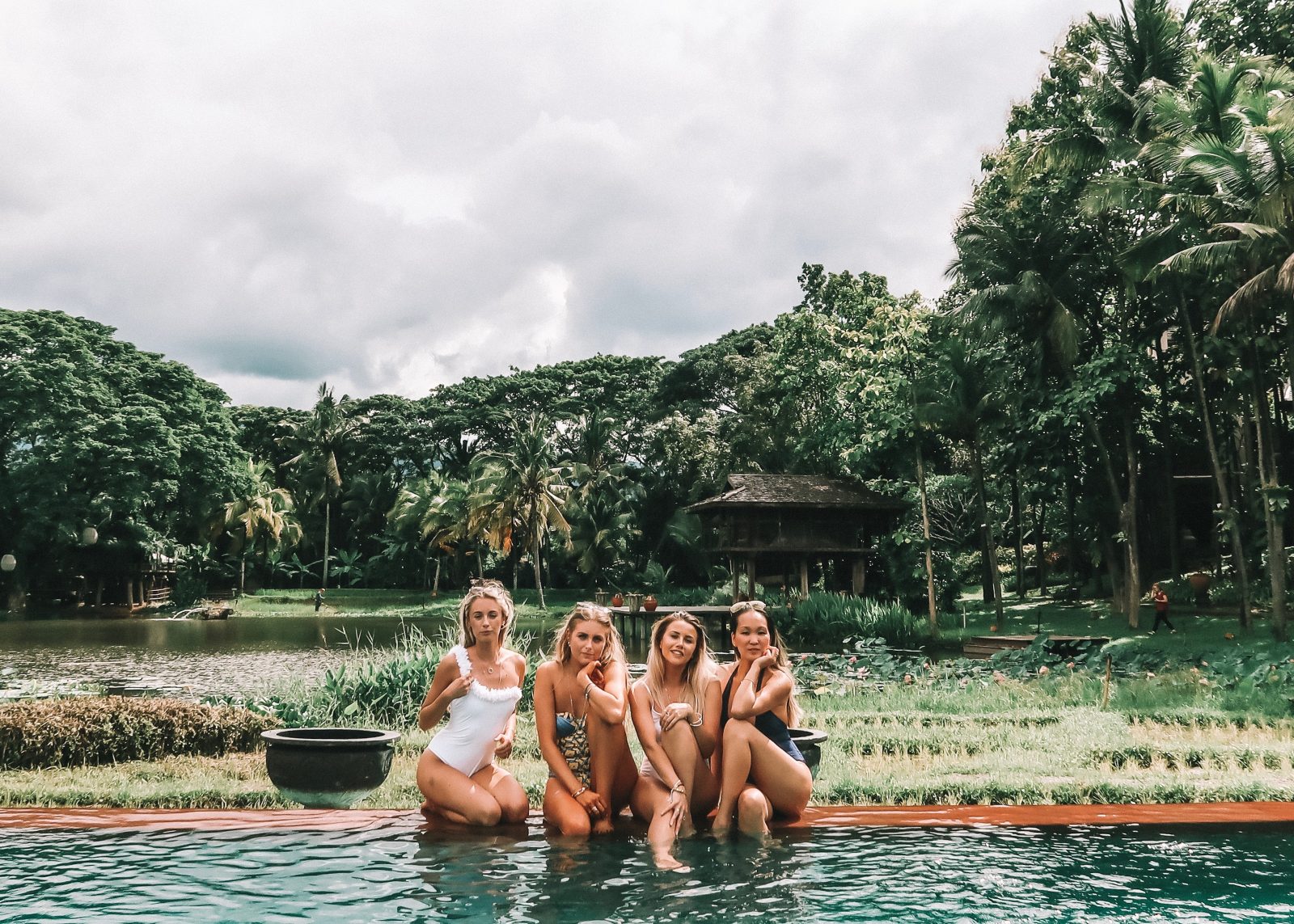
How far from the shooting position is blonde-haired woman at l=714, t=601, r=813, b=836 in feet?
19.2

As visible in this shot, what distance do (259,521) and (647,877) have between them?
51.3 m

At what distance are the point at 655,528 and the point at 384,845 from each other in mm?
44217

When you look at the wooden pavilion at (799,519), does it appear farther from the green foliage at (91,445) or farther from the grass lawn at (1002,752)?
the green foliage at (91,445)

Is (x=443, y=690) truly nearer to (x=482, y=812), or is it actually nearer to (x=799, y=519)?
(x=482, y=812)

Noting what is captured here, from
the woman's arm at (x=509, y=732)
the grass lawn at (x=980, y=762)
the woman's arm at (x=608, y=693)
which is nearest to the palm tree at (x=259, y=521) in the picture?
the grass lawn at (x=980, y=762)

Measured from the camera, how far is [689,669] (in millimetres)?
6035

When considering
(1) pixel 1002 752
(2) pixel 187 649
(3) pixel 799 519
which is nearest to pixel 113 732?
(1) pixel 1002 752

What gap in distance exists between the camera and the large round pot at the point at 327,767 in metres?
6.61

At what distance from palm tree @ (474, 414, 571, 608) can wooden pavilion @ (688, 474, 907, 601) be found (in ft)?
46.0

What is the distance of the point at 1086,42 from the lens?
2644 cm

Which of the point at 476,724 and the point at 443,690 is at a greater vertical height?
the point at 443,690

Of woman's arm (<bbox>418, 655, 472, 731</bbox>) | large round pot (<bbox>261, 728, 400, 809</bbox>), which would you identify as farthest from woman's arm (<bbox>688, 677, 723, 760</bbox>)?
large round pot (<bbox>261, 728, 400, 809</bbox>)

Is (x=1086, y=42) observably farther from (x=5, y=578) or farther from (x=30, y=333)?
(x=5, y=578)

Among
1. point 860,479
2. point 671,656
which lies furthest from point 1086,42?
point 671,656
